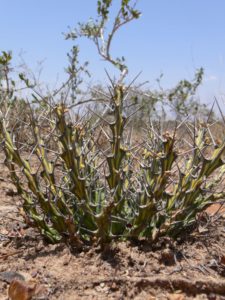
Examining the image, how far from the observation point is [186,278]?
2.12 metres

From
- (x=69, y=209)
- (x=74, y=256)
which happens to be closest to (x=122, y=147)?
(x=69, y=209)

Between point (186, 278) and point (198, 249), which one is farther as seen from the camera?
point (198, 249)

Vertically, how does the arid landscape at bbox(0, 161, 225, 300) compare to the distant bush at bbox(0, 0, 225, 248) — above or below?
below

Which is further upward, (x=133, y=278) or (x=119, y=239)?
(x=119, y=239)

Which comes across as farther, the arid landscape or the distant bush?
the distant bush

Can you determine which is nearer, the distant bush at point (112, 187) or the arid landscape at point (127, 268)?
the arid landscape at point (127, 268)

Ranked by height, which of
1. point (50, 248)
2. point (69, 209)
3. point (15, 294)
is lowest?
point (15, 294)

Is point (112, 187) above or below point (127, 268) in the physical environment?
above

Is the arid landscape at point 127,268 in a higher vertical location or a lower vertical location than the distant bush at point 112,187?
lower

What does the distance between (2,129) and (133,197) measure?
840mm

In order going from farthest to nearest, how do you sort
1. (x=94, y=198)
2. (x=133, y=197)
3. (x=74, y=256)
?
(x=94, y=198), (x=133, y=197), (x=74, y=256)

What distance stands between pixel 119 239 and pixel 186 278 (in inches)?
18.4

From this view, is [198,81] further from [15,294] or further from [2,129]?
[15,294]

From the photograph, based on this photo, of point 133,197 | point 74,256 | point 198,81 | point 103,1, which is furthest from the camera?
point 198,81
